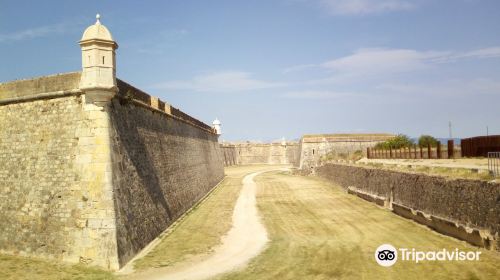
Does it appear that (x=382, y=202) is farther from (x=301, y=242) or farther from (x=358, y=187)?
(x=301, y=242)

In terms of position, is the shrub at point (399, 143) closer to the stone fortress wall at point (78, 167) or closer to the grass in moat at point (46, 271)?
the stone fortress wall at point (78, 167)

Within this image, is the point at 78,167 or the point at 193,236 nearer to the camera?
the point at 78,167

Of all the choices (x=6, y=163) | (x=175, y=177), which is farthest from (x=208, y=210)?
(x=6, y=163)

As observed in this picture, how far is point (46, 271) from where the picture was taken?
11.9m

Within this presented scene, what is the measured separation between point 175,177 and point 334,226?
914 centimetres

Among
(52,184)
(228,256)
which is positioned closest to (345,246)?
(228,256)

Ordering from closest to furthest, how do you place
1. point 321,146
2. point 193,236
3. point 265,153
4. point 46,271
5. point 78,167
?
1. point 46,271
2. point 78,167
3. point 193,236
4. point 321,146
5. point 265,153

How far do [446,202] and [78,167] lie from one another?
45.1ft

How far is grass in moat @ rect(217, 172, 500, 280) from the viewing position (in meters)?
10.8

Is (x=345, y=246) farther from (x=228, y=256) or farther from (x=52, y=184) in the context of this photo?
(x=52, y=184)

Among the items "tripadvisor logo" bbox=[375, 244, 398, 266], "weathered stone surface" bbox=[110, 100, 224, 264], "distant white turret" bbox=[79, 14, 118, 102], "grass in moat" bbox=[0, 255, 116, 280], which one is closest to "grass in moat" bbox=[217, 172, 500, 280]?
"tripadvisor logo" bbox=[375, 244, 398, 266]

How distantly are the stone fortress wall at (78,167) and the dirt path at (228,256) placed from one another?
1694 millimetres

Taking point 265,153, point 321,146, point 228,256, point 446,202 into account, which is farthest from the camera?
point 265,153

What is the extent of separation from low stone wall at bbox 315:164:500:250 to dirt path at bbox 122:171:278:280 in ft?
22.9
